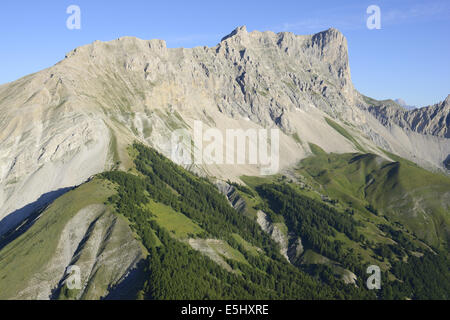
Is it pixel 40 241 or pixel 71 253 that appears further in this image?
pixel 40 241

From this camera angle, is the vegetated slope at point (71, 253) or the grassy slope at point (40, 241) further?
the grassy slope at point (40, 241)

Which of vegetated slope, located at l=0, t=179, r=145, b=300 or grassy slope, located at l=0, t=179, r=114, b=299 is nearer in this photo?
vegetated slope, located at l=0, t=179, r=145, b=300

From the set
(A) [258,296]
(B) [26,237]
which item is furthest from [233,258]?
(B) [26,237]

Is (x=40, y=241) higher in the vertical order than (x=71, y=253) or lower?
higher

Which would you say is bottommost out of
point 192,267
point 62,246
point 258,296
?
point 258,296
